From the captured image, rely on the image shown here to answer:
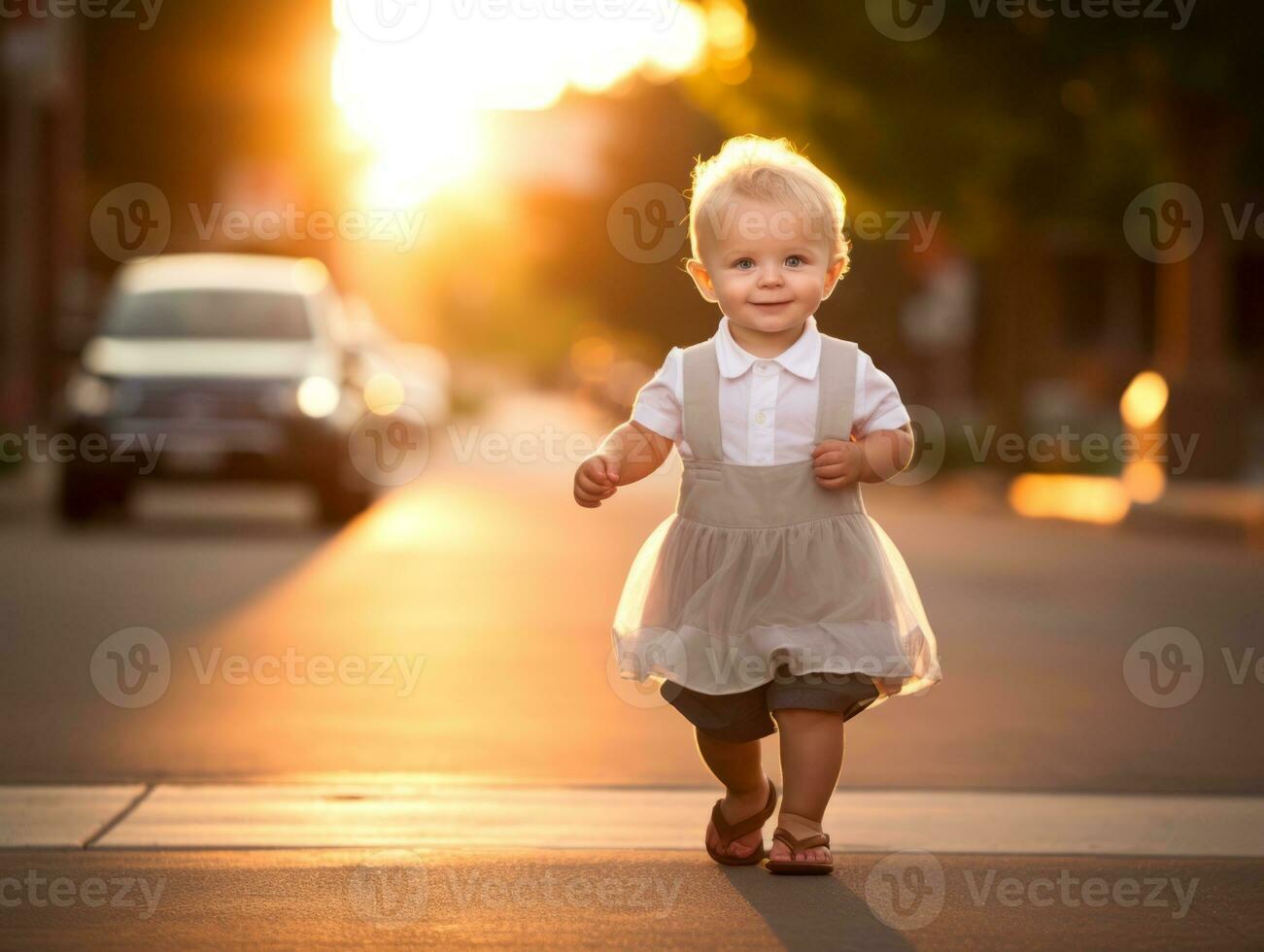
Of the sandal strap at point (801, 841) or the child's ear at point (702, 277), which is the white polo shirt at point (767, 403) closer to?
the child's ear at point (702, 277)

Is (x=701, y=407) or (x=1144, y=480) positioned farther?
(x=1144, y=480)

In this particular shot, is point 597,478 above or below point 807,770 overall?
above

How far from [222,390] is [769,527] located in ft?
39.6

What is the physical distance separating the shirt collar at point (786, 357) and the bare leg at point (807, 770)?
793 millimetres

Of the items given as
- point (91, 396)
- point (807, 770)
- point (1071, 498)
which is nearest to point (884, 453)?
point (807, 770)

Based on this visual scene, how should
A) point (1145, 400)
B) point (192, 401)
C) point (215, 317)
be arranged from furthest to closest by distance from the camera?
point (1145, 400) → point (215, 317) → point (192, 401)

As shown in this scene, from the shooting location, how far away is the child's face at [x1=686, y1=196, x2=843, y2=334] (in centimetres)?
539

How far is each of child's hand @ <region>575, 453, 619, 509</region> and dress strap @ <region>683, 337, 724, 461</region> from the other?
21 centimetres

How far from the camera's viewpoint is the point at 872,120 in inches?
1024

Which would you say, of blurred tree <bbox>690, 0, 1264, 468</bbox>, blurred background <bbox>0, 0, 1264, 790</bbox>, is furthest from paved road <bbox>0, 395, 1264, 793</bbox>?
blurred tree <bbox>690, 0, 1264, 468</bbox>

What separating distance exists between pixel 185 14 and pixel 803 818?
29636 millimetres

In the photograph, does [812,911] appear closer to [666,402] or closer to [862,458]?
[862,458]

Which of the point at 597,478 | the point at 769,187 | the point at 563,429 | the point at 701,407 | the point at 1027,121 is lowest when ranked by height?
the point at 563,429

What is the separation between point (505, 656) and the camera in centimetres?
986
